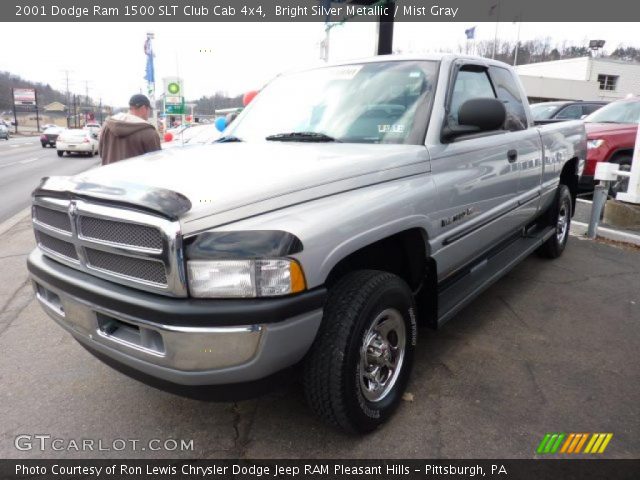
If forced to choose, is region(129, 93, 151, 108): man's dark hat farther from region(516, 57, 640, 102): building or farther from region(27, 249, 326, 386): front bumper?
region(516, 57, 640, 102): building

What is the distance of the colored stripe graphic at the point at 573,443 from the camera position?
2381 mm

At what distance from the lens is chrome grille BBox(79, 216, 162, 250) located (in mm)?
1917

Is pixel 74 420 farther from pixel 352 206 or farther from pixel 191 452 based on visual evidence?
pixel 352 206

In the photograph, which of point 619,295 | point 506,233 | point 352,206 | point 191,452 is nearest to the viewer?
point 352,206

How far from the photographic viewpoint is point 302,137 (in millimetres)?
2977

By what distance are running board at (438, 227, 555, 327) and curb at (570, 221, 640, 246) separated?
76.6 inches

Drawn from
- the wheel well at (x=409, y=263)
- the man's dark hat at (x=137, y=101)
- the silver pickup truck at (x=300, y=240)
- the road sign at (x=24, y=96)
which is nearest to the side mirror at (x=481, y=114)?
the silver pickup truck at (x=300, y=240)

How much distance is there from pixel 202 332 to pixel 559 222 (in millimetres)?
4783

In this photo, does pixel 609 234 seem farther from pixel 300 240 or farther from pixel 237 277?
pixel 237 277

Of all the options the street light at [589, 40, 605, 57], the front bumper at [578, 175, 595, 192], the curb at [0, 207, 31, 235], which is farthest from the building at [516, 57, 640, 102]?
the curb at [0, 207, 31, 235]

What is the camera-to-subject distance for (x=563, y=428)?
8.30 feet

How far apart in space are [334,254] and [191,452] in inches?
49.1

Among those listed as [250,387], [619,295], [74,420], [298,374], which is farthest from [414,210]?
[619,295]

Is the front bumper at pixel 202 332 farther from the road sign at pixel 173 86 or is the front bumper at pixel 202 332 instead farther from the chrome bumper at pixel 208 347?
the road sign at pixel 173 86
